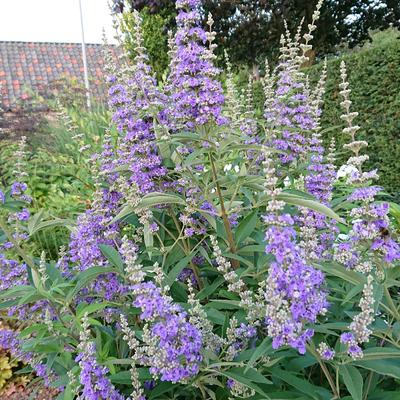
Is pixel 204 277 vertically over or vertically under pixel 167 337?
under

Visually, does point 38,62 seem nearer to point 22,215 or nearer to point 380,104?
point 380,104

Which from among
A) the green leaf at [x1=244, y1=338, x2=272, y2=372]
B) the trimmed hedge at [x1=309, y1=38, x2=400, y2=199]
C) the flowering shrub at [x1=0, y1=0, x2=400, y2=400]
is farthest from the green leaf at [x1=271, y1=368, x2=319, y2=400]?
the trimmed hedge at [x1=309, y1=38, x2=400, y2=199]

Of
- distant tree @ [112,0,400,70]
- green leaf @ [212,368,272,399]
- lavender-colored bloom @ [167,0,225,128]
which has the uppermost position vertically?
distant tree @ [112,0,400,70]

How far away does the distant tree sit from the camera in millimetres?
12211

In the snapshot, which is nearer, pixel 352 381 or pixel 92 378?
pixel 352 381

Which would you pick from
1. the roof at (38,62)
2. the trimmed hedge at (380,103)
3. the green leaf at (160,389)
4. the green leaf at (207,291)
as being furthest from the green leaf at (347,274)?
the roof at (38,62)

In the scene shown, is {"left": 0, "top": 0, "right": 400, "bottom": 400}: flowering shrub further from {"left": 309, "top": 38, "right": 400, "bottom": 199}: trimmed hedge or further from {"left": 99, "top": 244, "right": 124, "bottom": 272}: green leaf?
{"left": 309, "top": 38, "right": 400, "bottom": 199}: trimmed hedge

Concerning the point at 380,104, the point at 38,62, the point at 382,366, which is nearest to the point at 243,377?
the point at 382,366

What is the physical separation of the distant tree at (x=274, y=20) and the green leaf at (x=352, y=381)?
11.7m

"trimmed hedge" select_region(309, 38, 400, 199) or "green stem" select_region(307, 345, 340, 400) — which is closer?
"green stem" select_region(307, 345, 340, 400)

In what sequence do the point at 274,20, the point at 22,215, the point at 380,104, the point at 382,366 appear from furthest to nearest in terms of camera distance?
1. the point at 274,20
2. the point at 380,104
3. the point at 22,215
4. the point at 382,366

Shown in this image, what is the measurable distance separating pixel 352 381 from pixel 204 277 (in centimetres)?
114

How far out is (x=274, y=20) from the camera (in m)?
12.3

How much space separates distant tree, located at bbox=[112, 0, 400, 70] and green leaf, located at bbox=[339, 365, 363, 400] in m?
11.7
